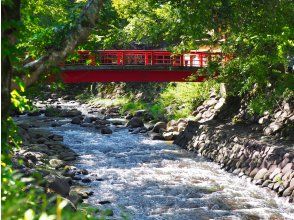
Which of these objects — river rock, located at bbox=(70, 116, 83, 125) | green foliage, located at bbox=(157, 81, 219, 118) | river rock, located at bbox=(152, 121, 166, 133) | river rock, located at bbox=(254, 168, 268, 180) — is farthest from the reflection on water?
river rock, located at bbox=(70, 116, 83, 125)

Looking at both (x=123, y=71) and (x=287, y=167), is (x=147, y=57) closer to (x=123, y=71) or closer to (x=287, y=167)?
(x=123, y=71)

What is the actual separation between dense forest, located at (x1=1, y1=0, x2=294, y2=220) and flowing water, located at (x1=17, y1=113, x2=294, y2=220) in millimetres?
3048

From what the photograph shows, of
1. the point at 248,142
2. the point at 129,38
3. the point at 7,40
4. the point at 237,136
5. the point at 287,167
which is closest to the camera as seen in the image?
the point at 7,40

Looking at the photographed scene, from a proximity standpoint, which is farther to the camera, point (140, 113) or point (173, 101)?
point (140, 113)

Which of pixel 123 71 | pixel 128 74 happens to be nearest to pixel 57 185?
pixel 123 71

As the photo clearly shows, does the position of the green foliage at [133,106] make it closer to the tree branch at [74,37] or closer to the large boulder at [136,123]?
the large boulder at [136,123]

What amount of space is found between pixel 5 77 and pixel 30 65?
6.70 ft

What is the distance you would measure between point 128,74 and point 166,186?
34.0 ft

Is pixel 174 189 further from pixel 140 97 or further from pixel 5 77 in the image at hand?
pixel 140 97

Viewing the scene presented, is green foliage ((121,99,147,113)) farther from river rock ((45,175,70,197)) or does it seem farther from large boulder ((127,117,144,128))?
river rock ((45,175,70,197))

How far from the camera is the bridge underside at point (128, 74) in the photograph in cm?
2508

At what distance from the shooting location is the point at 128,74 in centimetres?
2641

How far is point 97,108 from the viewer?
43.1 m

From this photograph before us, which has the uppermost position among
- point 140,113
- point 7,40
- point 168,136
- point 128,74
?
point 7,40
